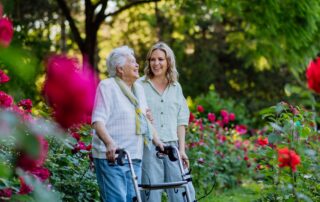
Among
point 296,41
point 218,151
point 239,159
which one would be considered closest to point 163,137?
point 218,151

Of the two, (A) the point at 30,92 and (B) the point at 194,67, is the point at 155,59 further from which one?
(B) the point at 194,67

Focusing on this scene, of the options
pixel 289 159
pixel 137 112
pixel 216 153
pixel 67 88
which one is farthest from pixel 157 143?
pixel 216 153

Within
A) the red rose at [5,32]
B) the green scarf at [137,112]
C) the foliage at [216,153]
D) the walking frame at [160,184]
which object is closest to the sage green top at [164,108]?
the walking frame at [160,184]

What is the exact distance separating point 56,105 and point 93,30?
10884mm

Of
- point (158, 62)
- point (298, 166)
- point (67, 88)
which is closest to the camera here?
point (67, 88)

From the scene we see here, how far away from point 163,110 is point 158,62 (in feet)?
1.23

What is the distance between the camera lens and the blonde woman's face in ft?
15.9

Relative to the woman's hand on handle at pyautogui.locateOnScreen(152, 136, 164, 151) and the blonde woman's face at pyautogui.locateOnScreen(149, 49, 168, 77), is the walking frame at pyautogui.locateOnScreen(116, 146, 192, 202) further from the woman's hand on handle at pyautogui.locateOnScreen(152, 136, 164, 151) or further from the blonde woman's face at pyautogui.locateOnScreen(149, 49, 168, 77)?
the blonde woman's face at pyautogui.locateOnScreen(149, 49, 168, 77)

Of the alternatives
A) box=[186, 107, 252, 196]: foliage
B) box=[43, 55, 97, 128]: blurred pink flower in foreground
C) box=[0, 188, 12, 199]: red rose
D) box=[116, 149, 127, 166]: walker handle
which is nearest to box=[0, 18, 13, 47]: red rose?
box=[43, 55, 97, 128]: blurred pink flower in foreground

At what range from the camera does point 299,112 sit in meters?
4.71

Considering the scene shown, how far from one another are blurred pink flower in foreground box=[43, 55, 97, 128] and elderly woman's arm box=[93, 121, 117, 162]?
8.54 ft

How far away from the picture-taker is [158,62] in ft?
15.9

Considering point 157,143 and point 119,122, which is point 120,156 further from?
point 157,143

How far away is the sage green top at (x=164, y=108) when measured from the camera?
4875 mm
